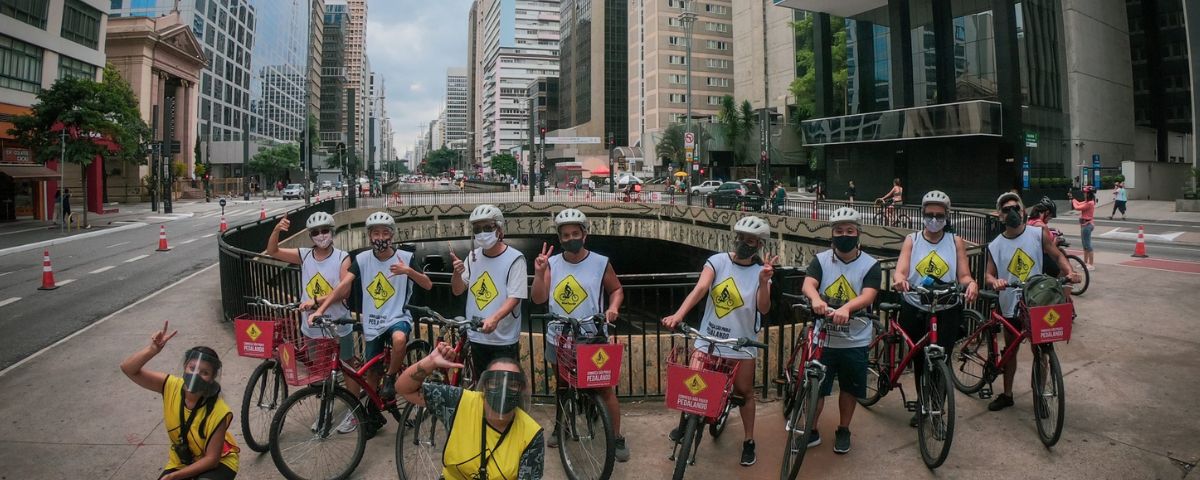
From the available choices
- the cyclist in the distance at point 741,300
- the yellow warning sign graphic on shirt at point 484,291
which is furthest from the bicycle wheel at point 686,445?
the yellow warning sign graphic on shirt at point 484,291

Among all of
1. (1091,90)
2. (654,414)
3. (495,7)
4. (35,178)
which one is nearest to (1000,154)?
(1091,90)

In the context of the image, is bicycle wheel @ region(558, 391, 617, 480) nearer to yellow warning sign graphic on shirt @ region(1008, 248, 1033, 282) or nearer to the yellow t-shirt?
the yellow t-shirt

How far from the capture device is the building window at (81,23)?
119 feet

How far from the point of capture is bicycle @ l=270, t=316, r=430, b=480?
456cm

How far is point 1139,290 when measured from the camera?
11.6 meters

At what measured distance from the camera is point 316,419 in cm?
462

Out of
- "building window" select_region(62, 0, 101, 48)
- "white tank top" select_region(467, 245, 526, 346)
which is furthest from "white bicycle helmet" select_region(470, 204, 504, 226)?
"building window" select_region(62, 0, 101, 48)

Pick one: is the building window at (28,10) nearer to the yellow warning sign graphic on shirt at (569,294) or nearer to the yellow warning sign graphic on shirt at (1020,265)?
the yellow warning sign graphic on shirt at (569,294)

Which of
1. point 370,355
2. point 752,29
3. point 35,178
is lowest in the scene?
point 35,178

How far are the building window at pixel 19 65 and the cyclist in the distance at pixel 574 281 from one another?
36974 millimetres

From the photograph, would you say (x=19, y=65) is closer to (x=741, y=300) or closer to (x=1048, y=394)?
(x=741, y=300)

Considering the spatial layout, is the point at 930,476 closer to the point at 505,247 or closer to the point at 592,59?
the point at 505,247

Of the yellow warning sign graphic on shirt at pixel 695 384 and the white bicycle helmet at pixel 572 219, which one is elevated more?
the white bicycle helmet at pixel 572 219

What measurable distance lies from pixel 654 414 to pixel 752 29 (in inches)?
2940
